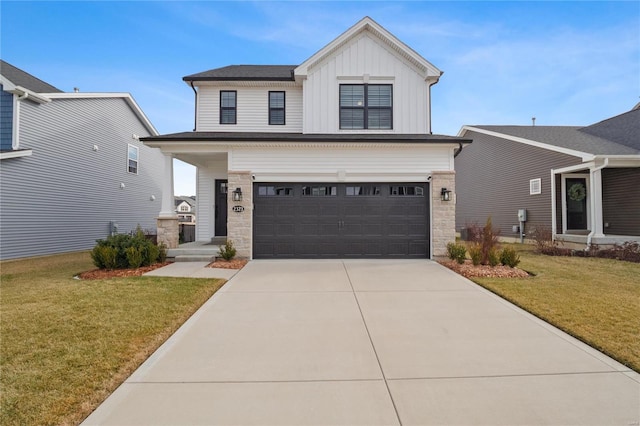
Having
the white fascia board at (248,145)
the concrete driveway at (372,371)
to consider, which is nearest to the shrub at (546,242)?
the white fascia board at (248,145)

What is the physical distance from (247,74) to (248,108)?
158 cm

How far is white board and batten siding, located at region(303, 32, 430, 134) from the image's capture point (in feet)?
36.9

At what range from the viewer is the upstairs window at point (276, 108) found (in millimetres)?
12211

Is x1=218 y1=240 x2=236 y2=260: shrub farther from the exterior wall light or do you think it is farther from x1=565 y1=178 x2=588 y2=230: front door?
x1=565 y1=178 x2=588 y2=230: front door

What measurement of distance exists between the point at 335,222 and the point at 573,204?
11426 millimetres

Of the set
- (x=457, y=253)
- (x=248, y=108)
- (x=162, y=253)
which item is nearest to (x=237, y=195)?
(x=162, y=253)

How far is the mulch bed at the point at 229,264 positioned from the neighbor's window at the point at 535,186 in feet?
44.1

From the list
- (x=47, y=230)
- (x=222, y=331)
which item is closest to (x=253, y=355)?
(x=222, y=331)

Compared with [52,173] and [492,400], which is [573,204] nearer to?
[492,400]

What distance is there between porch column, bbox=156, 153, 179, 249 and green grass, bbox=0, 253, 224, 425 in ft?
9.42

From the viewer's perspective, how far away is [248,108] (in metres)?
12.2

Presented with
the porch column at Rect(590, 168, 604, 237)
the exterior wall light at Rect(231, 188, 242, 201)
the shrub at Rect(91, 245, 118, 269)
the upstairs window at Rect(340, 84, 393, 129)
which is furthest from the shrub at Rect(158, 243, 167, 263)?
the porch column at Rect(590, 168, 604, 237)

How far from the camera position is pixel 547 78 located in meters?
15.1

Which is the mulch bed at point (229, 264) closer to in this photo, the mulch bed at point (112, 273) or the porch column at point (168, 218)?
the mulch bed at point (112, 273)
